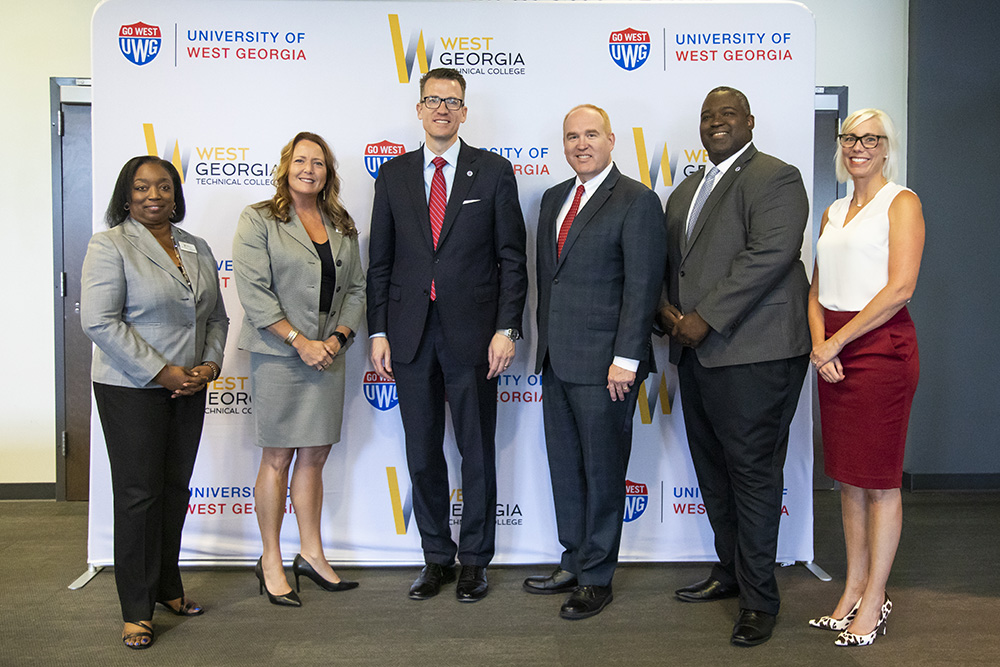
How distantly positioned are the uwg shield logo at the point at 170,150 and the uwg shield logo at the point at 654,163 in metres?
1.98

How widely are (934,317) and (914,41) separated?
167cm

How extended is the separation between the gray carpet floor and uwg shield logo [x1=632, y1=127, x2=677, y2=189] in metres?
1.74

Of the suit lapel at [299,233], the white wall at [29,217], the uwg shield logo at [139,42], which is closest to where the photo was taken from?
the suit lapel at [299,233]

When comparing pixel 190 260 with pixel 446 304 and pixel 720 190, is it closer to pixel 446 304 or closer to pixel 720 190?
pixel 446 304

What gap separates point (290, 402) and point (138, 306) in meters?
0.64

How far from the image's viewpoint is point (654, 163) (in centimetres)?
321

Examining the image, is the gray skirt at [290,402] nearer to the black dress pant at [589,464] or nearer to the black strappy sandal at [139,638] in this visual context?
the black strappy sandal at [139,638]

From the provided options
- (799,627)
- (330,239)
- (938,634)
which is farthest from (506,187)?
(938,634)

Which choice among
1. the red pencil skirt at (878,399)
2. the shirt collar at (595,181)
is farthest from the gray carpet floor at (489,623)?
the shirt collar at (595,181)

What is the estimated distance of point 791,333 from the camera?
8.13 ft

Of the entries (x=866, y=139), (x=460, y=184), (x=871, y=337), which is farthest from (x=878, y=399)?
(x=460, y=184)

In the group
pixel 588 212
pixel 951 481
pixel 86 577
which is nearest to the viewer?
pixel 588 212

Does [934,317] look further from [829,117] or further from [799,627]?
[799,627]

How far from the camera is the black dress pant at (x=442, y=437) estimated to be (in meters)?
2.81
